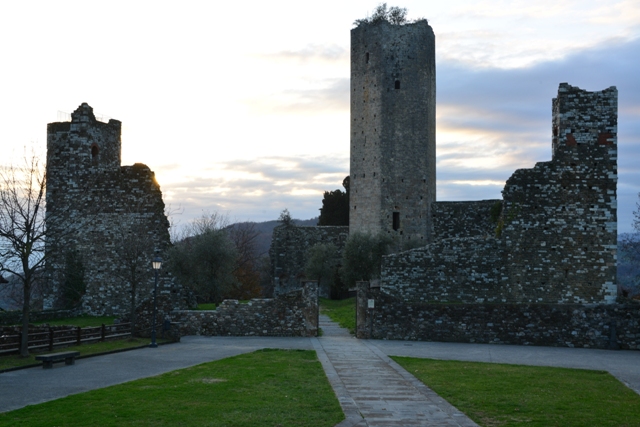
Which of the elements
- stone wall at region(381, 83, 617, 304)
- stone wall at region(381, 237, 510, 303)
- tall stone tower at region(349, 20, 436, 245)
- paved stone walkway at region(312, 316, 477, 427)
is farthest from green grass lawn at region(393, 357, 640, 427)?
tall stone tower at region(349, 20, 436, 245)

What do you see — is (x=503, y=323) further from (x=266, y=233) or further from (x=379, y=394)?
(x=266, y=233)

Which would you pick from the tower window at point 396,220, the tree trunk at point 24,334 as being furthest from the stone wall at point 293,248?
the tree trunk at point 24,334

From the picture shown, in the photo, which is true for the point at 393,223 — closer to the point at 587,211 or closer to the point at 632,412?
the point at 587,211

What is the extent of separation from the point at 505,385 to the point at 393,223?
35466mm

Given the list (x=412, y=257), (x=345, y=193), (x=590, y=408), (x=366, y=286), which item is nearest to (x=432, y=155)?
(x=345, y=193)

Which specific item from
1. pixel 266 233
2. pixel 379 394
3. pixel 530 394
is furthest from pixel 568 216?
pixel 266 233

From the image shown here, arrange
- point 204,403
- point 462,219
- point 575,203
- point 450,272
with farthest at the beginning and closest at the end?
point 462,219, point 450,272, point 575,203, point 204,403

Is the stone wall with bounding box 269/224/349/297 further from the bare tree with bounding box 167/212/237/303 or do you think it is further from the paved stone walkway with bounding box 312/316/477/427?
the paved stone walkway with bounding box 312/316/477/427

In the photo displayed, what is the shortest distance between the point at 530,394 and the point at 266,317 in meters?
13.8

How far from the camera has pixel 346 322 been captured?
30.6 meters

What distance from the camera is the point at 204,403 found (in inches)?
448

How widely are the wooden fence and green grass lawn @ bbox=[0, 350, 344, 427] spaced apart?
5931 mm

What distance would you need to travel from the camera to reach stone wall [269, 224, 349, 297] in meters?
50.6

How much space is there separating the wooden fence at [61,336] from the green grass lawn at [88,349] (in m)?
0.23
